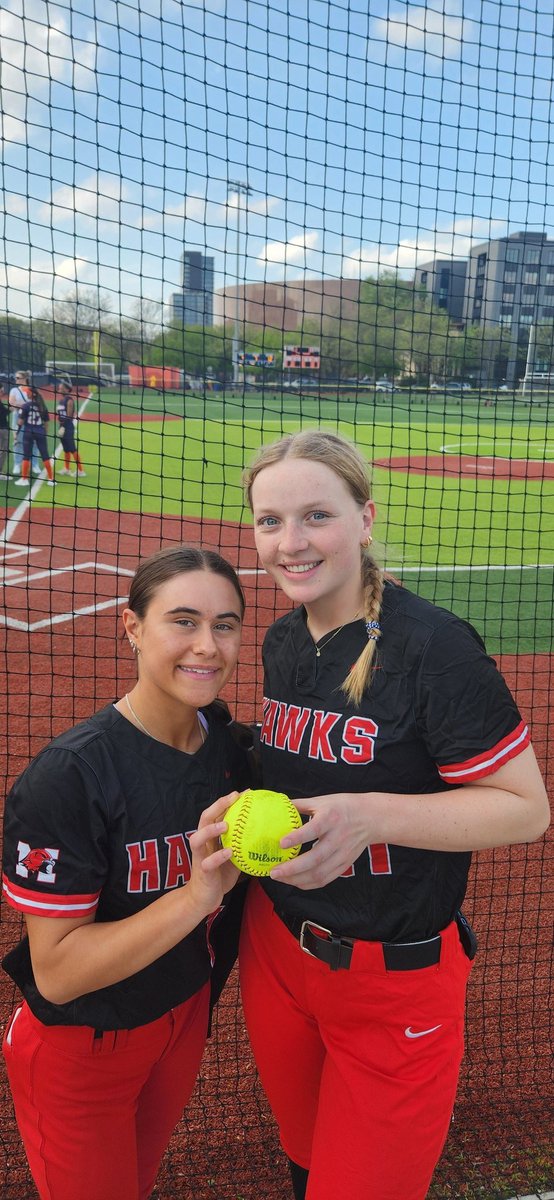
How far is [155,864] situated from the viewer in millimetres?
1879

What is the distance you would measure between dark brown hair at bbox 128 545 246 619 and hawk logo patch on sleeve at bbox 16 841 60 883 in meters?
0.59

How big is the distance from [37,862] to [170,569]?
723 mm

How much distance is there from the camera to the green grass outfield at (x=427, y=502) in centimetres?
823

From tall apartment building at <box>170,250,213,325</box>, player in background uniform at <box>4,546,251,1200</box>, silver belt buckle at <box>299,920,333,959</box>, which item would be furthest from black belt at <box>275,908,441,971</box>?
tall apartment building at <box>170,250,213,325</box>

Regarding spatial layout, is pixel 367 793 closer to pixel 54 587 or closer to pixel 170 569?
pixel 170 569

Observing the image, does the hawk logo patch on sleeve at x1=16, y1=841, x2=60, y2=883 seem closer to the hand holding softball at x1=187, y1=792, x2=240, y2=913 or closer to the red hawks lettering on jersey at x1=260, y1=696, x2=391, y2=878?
the hand holding softball at x1=187, y1=792, x2=240, y2=913

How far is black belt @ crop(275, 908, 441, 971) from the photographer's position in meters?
1.90

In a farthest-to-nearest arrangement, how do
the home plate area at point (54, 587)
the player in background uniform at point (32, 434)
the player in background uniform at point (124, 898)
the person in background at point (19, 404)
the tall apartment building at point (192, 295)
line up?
the person in background at point (19, 404) < the player in background uniform at point (32, 434) < the home plate area at point (54, 587) < the tall apartment building at point (192, 295) < the player in background uniform at point (124, 898)

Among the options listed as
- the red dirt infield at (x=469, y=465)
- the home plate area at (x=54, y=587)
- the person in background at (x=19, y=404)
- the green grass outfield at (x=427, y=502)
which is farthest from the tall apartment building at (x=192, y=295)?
the red dirt infield at (x=469, y=465)

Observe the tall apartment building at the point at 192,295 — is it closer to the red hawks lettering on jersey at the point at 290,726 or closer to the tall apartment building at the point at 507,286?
the tall apartment building at the point at 507,286

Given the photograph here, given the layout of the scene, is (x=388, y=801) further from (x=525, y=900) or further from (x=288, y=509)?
(x=525, y=900)

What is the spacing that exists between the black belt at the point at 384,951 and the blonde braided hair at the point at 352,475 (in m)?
0.56

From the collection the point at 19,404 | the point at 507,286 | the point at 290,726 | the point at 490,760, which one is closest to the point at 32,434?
the point at 19,404

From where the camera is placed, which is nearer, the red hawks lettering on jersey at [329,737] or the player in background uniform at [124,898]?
the player in background uniform at [124,898]
